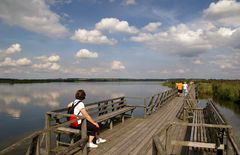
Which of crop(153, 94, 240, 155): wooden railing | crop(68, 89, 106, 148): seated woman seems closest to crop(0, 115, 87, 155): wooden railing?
crop(68, 89, 106, 148): seated woman

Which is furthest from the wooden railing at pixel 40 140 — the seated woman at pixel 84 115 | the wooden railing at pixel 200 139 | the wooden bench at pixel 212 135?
the wooden bench at pixel 212 135

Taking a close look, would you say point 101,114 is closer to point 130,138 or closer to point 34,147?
point 130,138

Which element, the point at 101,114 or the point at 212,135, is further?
the point at 101,114

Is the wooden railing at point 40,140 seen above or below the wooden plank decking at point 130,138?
above

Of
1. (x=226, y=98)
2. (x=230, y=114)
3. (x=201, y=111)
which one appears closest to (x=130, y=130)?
(x=201, y=111)

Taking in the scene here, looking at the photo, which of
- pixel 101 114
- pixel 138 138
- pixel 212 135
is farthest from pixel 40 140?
pixel 101 114

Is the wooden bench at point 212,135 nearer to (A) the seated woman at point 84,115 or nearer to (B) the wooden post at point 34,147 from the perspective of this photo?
(A) the seated woman at point 84,115

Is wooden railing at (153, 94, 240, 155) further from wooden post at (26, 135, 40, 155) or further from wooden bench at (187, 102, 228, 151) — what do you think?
wooden post at (26, 135, 40, 155)

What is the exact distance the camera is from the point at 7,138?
14.0 metres

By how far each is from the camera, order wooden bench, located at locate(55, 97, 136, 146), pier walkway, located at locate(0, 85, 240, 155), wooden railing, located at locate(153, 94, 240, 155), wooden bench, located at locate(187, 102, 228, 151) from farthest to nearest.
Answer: wooden bench, located at locate(55, 97, 136, 146) < wooden bench, located at locate(187, 102, 228, 151) < pier walkway, located at locate(0, 85, 240, 155) < wooden railing, located at locate(153, 94, 240, 155)

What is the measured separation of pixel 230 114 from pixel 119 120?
14.9 meters

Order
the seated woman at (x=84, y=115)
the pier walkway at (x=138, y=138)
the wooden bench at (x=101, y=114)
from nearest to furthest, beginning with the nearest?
the pier walkway at (x=138, y=138) < the seated woman at (x=84, y=115) < the wooden bench at (x=101, y=114)

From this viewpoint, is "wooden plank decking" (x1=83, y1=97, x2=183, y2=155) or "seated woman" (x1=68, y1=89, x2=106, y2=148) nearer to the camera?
"seated woman" (x1=68, y1=89, x2=106, y2=148)

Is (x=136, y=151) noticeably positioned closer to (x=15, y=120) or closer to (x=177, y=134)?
(x=177, y=134)
